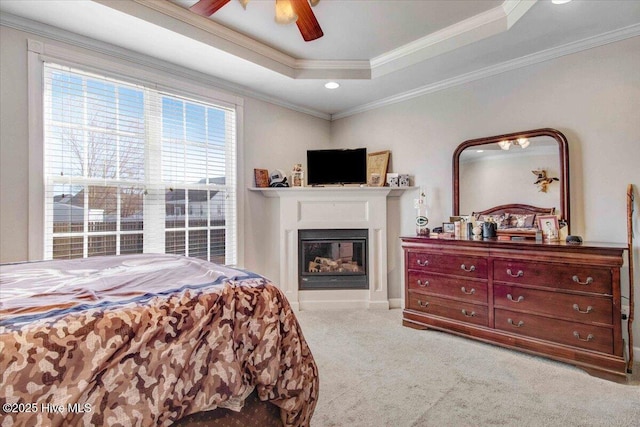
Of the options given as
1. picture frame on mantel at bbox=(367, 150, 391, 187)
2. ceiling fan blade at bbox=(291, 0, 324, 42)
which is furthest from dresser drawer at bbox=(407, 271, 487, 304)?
ceiling fan blade at bbox=(291, 0, 324, 42)

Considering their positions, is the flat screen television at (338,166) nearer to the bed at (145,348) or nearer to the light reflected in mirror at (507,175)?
the light reflected in mirror at (507,175)

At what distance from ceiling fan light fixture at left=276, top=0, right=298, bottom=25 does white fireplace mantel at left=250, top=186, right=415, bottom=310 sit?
2.04 metres

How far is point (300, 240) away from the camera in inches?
150

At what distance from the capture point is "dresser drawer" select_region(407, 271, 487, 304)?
2.68 meters

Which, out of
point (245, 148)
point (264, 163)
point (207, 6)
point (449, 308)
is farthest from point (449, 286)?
point (207, 6)

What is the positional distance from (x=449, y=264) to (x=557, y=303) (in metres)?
0.81

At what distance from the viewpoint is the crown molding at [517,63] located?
246 centimetres

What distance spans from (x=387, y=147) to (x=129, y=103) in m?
2.80

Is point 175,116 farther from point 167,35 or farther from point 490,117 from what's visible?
point 490,117

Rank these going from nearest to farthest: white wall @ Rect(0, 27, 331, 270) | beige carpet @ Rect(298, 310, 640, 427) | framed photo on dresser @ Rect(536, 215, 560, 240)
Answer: beige carpet @ Rect(298, 310, 640, 427)
white wall @ Rect(0, 27, 331, 270)
framed photo on dresser @ Rect(536, 215, 560, 240)

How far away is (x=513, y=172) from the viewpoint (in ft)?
9.81

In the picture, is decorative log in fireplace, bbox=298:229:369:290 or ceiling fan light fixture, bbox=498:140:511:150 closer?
ceiling fan light fixture, bbox=498:140:511:150

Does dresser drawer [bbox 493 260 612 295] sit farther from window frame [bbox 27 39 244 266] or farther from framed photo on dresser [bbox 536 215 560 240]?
window frame [bbox 27 39 244 266]

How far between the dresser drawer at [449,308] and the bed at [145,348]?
6.12 ft
